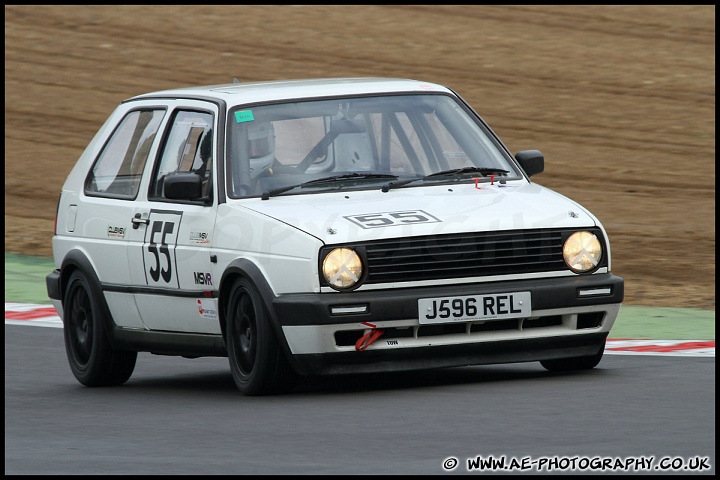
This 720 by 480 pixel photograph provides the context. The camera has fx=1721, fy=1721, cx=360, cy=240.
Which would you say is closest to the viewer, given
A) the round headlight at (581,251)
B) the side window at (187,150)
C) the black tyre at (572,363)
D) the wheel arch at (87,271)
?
the round headlight at (581,251)

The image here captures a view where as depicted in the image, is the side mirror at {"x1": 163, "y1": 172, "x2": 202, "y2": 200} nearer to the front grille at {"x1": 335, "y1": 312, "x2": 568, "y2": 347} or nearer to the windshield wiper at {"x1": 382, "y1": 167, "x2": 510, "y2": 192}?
the windshield wiper at {"x1": 382, "y1": 167, "x2": 510, "y2": 192}

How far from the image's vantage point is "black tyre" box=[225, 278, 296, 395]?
333 inches

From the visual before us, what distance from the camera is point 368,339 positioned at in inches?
328

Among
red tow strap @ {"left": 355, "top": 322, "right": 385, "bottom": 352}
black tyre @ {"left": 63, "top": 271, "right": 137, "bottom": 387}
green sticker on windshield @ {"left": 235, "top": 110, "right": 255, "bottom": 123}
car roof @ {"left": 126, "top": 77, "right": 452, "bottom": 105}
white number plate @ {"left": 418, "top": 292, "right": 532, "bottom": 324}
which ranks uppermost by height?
car roof @ {"left": 126, "top": 77, "right": 452, "bottom": 105}

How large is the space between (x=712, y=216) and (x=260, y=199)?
9.39 metres

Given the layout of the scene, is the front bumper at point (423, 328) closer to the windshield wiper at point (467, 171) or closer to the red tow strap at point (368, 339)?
the red tow strap at point (368, 339)

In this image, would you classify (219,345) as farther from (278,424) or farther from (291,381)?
(278,424)

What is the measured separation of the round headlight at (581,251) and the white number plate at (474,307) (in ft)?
1.16

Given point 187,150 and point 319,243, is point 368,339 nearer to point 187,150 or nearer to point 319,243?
point 319,243

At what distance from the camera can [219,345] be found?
9.02m

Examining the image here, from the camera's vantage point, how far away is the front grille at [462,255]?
835 cm

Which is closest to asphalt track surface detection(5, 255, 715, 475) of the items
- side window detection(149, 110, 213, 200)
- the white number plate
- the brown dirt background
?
the white number plate

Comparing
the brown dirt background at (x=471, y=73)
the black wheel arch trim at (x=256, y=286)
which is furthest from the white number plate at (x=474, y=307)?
the brown dirt background at (x=471, y=73)

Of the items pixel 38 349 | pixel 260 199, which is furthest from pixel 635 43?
pixel 260 199
